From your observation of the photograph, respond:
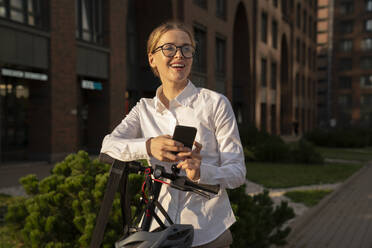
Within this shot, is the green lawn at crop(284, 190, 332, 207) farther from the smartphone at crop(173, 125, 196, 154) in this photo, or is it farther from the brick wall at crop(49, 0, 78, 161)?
the brick wall at crop(49, 0, 78, 161)

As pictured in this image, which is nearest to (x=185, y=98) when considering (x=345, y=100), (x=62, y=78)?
(x=62, y=78)

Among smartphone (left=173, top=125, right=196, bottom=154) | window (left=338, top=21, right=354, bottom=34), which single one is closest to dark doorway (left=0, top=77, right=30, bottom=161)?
smartphone (left=173, top=125, right=196, bottom=154)

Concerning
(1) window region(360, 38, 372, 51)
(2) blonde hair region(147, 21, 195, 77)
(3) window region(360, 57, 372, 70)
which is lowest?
(2) blonde hair region(147, 21, 195, 77)

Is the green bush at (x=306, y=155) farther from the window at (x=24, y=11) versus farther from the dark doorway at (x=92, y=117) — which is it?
the window at (x=24, y=11)

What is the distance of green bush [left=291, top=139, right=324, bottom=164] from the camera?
17.2 m

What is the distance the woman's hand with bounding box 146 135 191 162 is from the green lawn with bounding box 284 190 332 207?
7.90m

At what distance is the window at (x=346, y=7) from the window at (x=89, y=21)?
6732 cm

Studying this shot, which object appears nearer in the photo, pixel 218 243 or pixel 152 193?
pixel 152 193

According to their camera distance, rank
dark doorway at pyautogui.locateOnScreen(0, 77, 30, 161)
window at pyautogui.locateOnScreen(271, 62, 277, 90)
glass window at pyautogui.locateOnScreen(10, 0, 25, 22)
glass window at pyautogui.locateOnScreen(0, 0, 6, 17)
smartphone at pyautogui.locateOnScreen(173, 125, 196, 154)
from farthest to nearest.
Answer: window at pyautogui.locateOnScreen(271, 62, 277, 90) → dark doorway at pyautogui.locateOnScreen(0, 77, 30, 161) → glass window at pyautogui.locateOnScreen(10, 0, 25, 22) → glass window at pyautogui.locateOnScreen(0, 0, 6, 17) → smartphone at pyautogui.locateOnScreen(173, 125, 196, 154)

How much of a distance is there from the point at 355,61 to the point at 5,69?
71349 millimetres

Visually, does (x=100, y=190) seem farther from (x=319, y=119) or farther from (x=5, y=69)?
(x=319, y=119)

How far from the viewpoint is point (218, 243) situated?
1834 mm

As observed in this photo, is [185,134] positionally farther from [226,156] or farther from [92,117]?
[92,117]

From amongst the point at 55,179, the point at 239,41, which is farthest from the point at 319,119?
the point at 55,179
